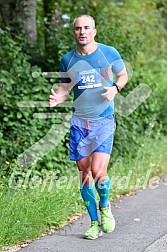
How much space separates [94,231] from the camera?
6031 millimetres

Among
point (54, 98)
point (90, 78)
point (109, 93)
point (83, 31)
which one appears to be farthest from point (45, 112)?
point (109, 93)

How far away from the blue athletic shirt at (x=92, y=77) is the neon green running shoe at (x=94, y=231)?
1.00 meters

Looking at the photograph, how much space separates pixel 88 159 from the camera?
6078 mm

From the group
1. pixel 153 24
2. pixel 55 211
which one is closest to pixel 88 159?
pixel 55 211

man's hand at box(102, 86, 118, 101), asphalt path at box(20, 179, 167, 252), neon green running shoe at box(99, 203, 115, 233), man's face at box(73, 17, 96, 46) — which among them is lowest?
asphalt path at box(20, 179, 167, 252)

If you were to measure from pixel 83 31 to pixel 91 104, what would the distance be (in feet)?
2.22

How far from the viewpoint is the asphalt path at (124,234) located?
571cm

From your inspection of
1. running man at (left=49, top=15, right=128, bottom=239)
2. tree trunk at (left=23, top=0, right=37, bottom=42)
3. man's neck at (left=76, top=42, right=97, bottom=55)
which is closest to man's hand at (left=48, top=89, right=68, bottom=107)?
running man at (left=49, top=15, right=128, bottom=239)

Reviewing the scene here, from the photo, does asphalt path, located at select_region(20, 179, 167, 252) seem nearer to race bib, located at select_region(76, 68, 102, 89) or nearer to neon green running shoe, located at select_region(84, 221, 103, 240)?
neon green running shoe, located at select_region(84, 221, 103, 240)

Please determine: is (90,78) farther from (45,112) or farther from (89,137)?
(45,112)

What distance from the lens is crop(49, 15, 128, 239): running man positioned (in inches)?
233

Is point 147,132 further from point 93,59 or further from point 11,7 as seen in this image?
point 93,59

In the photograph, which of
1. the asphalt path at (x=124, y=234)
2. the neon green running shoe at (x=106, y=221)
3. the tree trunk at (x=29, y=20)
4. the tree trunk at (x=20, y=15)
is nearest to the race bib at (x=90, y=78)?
the neon green running shoe at (x=106, y=221)

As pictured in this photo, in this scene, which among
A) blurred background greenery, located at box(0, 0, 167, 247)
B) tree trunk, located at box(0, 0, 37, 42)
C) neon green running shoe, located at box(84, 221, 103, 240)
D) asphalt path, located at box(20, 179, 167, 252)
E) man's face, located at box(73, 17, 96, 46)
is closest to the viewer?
asphalt path, located at box(20, 179, 167, 252)
